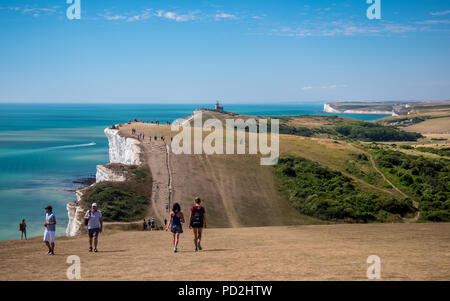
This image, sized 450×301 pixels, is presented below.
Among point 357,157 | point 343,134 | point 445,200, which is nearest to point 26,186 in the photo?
point 357,157

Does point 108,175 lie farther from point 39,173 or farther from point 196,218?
point 39,173

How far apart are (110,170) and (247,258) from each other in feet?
113

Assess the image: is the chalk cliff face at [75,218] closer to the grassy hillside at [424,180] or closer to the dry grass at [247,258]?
the dry grass at [247,258]

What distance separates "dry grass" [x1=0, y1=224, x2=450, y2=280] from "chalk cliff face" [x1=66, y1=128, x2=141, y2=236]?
1490 cm

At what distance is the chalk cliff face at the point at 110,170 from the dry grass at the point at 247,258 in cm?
1490

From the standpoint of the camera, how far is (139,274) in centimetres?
1098

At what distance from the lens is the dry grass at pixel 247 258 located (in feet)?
35.1

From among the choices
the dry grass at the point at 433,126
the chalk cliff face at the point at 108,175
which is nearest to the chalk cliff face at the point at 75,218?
the chalk cliff face at the point at 108,175

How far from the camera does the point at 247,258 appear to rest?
42.8 ft

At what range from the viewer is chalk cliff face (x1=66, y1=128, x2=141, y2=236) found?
109ft

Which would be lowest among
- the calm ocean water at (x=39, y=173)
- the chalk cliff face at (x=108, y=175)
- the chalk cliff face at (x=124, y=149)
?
the calm ocean water at (x=39, y=173)
